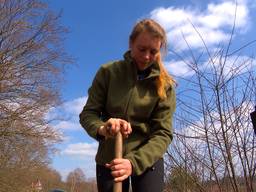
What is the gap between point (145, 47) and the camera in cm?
249

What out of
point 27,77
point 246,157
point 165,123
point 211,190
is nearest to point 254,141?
point 246,157

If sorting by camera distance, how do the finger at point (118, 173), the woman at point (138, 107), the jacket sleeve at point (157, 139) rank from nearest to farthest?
the finger at point (118, 173), the jacket sleeve at point (157, 139), the woman at point (138, 107)

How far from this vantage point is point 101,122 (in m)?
2.44

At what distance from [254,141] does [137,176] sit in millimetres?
2504

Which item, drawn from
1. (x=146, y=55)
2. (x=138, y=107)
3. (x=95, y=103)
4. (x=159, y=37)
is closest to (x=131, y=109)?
(x=138, y=107)

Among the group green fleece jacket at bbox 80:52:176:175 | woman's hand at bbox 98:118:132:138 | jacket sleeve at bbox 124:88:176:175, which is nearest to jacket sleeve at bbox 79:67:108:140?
green fleece jacket at bbox 80:52:176:175

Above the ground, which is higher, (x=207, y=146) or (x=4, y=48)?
(x=4, y=48)

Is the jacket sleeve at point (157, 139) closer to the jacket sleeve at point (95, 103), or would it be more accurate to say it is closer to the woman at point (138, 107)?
the woman at point (138, 107)

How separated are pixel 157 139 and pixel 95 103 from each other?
0.44m

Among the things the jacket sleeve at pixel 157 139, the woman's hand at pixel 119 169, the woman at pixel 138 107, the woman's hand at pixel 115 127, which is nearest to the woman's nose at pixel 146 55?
the woman at pixel 138 107

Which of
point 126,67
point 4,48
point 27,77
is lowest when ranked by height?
point 126,67

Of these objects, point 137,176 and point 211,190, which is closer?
point 137,176

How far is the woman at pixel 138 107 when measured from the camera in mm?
2408

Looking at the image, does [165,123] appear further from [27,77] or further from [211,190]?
[27,77]
